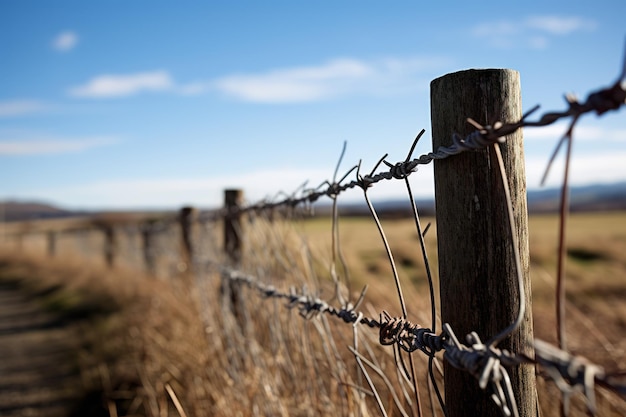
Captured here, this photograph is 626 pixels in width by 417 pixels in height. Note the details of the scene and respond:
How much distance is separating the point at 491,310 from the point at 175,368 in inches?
107

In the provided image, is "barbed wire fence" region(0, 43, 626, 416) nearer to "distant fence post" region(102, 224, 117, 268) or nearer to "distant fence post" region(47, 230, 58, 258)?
"distant fence post" region(102, 224, 117, 268)

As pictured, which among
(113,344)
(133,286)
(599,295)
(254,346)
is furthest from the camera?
(599,295)

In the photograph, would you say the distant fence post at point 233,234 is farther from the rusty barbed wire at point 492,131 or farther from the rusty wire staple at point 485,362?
the rusty wire staple at point 485,362

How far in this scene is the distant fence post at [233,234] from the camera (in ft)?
10.4

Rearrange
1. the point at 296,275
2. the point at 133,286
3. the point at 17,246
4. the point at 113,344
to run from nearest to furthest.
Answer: the point at 296,275 → the point at 113,344 → the point at 133,286 → the point at 17,246

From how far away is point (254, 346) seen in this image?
2469mm

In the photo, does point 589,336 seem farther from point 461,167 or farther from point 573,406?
point 461,167

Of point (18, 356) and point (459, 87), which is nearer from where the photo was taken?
point (459, 87)

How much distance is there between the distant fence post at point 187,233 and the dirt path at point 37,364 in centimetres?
116

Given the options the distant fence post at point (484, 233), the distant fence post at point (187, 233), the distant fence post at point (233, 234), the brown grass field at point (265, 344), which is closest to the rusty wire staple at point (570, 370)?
the distant fence post at point (484, 233)

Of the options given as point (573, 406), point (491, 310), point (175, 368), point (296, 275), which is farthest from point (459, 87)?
point (175, 368)

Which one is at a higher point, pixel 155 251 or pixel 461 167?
pixel 461 167

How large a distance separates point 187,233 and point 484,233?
3.99 meters

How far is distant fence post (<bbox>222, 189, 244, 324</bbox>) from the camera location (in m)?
3.17
